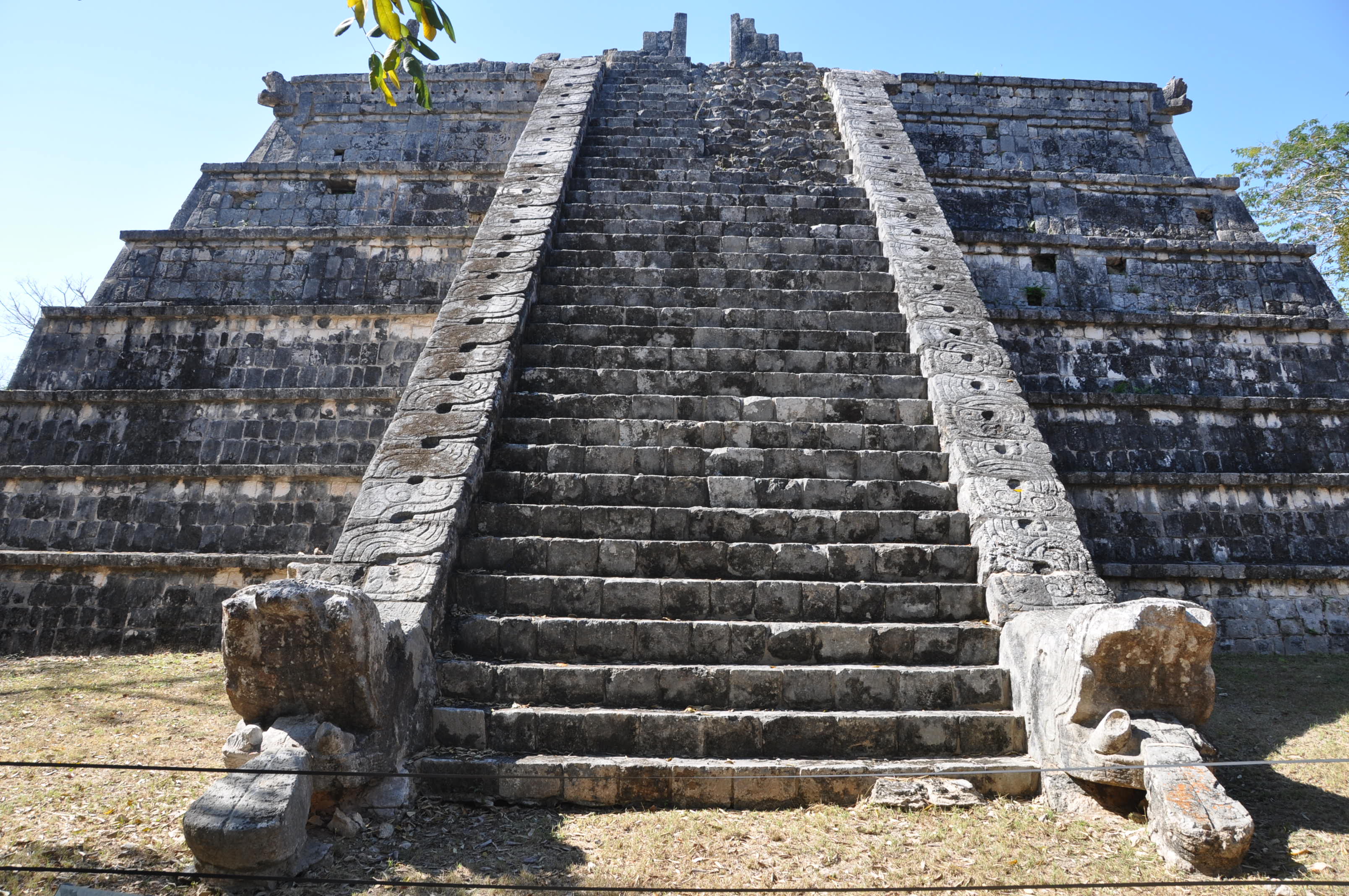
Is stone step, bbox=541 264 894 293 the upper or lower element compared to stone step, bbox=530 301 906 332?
upper

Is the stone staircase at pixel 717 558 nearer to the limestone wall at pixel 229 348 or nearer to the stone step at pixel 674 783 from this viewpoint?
the stone step at pixel 674 783

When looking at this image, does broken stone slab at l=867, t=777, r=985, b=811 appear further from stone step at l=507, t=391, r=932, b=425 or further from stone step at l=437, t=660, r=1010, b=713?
stone step at l=507, t=391, r=932, b=425

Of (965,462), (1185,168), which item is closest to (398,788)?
(965,462)

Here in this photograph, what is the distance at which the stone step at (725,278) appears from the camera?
8609 mm

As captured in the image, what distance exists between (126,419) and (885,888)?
908 cm

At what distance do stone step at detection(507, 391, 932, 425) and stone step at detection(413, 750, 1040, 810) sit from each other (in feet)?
10.7

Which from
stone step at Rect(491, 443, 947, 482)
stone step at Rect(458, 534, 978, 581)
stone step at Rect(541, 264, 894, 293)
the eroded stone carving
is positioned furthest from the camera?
stone step at Rect(541, 264, 894, 293)

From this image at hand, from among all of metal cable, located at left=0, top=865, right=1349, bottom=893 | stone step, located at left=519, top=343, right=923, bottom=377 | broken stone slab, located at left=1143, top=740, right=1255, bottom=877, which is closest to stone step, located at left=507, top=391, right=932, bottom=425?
stone step, located at left=519, top=343, right=923, bottom=377

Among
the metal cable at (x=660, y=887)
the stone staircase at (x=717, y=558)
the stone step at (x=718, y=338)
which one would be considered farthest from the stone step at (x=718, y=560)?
Result: the stone step at (x=718, y=338)

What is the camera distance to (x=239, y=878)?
3.34m

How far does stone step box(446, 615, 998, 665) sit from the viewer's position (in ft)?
16.8

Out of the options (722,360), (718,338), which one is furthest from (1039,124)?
(722,360)

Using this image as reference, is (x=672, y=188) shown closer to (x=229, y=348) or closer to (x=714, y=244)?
(x=714, y=244)

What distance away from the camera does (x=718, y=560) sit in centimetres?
567
